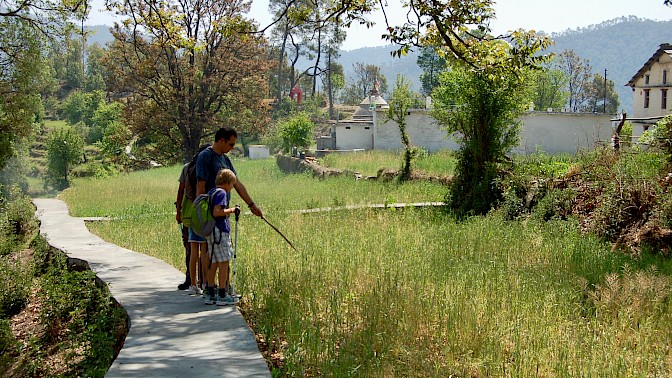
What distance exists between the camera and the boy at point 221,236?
823 cm

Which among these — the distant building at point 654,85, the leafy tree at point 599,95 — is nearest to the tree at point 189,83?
the distant building at point 654,85

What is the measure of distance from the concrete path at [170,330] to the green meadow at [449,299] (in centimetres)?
33

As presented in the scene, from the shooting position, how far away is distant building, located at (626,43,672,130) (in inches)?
2053

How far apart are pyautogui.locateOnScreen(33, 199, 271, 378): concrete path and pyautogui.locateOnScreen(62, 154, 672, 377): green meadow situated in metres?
0.33

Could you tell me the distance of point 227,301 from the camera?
27.7 ft

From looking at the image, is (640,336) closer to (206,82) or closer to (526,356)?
(526,356)

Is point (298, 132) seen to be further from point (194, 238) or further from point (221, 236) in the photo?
point (221, 236)

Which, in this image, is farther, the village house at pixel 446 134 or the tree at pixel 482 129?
the village house at pixel 446 134

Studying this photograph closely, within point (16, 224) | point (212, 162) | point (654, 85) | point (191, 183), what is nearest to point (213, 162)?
point (212, 162)

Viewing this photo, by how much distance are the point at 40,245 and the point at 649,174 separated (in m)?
11.7

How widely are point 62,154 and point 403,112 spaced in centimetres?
3538

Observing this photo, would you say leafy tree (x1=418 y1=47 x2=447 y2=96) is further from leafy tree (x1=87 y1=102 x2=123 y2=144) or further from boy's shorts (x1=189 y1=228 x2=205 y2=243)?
boy's shorts (x1=189 y1=228 x2=205 y2=243)

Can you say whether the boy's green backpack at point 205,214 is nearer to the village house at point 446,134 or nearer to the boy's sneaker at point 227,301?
the boy's sneaker at point 227,301

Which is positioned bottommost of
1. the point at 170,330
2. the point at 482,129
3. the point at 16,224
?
the point at 16,224
